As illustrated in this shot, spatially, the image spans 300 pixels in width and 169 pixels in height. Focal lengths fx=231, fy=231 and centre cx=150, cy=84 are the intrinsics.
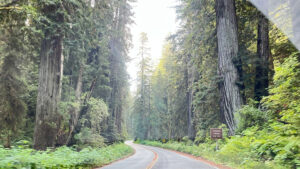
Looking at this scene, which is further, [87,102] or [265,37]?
[87,102]

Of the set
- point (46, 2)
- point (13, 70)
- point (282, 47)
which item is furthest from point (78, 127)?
point (282, 47)

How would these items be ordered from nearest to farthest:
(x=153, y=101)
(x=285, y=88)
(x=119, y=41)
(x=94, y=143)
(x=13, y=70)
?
1. (x=285, y=88)
2. (x=13, y=70)
3. (x=94, y=143)
4. (x=119, y=41)
5. (x=153, y=101)

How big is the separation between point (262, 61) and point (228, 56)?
1711 mm

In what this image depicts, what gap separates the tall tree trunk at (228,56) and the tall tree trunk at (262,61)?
112cm

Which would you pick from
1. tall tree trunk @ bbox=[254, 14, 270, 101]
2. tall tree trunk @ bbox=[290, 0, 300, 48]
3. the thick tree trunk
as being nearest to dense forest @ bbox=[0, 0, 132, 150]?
the thick tree trunk

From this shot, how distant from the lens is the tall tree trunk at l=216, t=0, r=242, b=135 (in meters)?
12.1

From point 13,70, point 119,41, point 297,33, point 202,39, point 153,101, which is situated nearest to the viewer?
point 297,33

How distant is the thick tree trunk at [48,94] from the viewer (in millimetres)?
9207

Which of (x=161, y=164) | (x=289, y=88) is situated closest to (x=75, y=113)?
(x=161, y=164)

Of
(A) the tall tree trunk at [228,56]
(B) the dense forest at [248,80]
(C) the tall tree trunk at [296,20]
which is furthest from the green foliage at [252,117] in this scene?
(C) the tall tree trunk at [296,20]

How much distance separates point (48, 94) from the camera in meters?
9.41

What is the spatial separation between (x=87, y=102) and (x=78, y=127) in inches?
75.2

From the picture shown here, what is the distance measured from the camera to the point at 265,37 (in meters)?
12.3

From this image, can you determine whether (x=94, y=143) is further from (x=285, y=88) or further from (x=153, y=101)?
(x=153, y=101)
